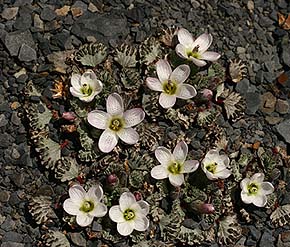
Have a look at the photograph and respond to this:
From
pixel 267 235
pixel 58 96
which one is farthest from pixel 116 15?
pixel 267 235

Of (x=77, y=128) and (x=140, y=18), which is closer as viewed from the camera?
(x=77, y=128)

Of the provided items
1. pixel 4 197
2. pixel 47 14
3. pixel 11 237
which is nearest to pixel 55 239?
pixel 11 237

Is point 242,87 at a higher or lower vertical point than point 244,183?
higher

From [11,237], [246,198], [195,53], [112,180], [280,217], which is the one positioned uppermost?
[195,53]


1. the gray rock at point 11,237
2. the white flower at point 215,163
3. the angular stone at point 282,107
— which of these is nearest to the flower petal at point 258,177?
the white flower at point 215,163

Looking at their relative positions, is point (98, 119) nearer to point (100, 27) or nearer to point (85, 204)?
point (85, 204)

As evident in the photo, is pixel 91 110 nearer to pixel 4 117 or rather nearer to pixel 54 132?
pixel 54 132
